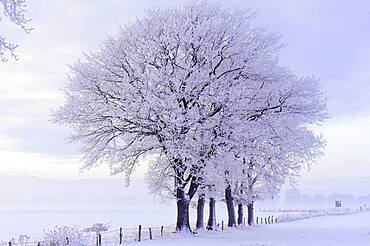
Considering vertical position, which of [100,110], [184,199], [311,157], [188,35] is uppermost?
[188,35]

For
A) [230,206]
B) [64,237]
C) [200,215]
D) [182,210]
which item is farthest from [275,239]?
[230,206]

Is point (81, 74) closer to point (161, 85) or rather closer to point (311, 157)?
point (161, 85)

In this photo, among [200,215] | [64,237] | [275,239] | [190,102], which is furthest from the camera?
[200,215]

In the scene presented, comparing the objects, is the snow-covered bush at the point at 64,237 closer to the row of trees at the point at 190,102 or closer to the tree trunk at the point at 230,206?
the row of trees at the point at 190,102

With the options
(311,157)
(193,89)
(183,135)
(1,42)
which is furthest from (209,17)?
(1,42)

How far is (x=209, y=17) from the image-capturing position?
35.4 metres

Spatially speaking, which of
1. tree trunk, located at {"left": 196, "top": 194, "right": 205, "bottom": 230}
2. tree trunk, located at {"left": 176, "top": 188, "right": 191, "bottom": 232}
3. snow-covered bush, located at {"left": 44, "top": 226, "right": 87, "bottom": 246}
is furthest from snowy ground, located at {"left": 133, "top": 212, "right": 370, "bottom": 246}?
snow-covered bush, located at {"left": 44, "top": 226, "right": 87, "bottom": 246}

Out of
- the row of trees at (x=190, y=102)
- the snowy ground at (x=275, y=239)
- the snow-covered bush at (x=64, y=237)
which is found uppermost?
the row of trees at (x=190, y=102)

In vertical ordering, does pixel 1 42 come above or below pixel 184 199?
above

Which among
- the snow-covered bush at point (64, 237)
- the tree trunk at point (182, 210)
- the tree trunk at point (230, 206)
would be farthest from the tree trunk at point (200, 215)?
the snow-covered bush at point (64, 237)

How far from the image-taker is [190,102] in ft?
112

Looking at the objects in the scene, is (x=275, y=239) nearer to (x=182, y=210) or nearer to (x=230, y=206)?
(x=182, y=210)

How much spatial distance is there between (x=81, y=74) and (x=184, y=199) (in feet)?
34.0

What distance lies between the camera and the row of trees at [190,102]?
107 ft
